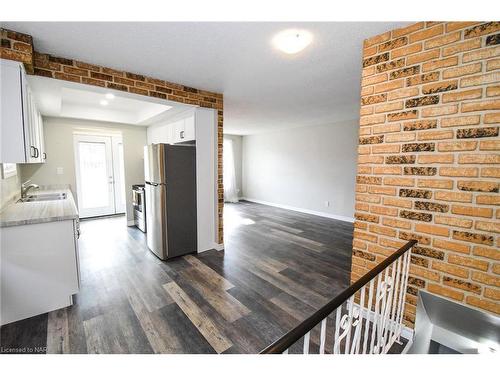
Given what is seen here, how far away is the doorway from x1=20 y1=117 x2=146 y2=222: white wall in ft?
0.82

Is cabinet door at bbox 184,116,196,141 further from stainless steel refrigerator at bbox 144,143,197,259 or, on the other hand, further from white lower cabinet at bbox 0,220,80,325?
white lower cabinet at bbox 0,220,80,325

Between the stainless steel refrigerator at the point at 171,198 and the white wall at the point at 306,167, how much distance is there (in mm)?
3624

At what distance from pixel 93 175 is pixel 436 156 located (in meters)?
6.11

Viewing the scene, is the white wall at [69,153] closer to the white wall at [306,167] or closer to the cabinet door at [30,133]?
the cabinet door at [30,133]

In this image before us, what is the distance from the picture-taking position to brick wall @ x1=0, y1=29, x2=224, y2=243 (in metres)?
1.75

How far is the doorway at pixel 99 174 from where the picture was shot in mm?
5008

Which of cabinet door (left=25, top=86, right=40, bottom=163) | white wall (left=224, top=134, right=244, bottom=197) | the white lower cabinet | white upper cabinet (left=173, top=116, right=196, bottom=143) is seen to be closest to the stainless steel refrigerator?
white upper cabinet (left=173, top=116, right=196, bottom=143)

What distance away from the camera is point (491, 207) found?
133 centimetres

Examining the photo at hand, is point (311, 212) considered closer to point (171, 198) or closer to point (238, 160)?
point (238, 160)

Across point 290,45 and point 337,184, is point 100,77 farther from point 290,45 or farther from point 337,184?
point 337,184

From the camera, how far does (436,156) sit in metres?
1.50

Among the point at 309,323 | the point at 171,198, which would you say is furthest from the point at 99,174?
the point at 309,323
